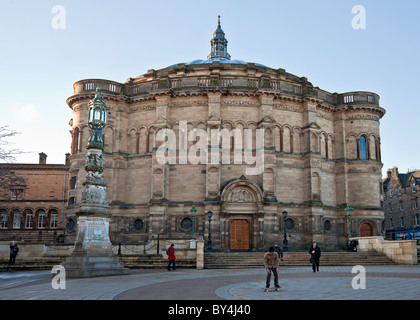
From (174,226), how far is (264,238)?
7.89m

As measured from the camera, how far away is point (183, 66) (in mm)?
43281

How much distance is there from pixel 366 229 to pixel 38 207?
42.4 meters

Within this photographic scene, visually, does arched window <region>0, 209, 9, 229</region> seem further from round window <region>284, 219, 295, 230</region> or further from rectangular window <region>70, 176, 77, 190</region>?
round window <region>284, 219, 295, 230</region>

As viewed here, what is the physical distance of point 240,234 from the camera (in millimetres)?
36312

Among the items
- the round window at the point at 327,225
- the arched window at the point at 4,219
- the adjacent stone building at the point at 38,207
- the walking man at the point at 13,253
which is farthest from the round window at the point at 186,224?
the arched window at the point at 4,219

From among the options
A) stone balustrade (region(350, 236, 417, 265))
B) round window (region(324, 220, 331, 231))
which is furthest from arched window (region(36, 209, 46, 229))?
stone balustrade (region(350, 236, 417, 265))

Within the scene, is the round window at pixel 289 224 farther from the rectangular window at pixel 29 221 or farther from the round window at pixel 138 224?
the rectangular window at pixel 29 221

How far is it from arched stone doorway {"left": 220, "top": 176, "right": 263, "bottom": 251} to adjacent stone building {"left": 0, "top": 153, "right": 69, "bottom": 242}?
2931 centimetres

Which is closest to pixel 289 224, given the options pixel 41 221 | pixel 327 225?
pixel 327 225

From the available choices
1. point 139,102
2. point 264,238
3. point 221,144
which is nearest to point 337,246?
point 264,238

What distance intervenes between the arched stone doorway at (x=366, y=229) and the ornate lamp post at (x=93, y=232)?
1088 inches

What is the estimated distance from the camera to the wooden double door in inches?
1422

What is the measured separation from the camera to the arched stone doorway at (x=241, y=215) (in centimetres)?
3541
